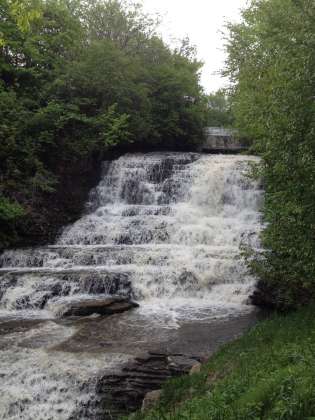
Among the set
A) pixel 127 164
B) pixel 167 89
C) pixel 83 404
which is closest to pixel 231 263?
pixel 83 404

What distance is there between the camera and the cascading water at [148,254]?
15406mm

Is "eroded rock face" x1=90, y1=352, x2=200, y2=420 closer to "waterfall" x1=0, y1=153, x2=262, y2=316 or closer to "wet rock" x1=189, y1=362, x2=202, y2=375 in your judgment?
"wet rock" x1=189, y1=362, x2=202, y2=375

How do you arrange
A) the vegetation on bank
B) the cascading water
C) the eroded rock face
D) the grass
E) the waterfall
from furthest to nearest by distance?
the vegetation on bank, the waterfall, the cascading water, the eroded rock face, the grass

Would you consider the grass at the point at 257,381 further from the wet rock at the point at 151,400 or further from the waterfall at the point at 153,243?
the waterfall at the point at 153,243

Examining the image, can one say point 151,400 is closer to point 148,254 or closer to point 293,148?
point 293,148

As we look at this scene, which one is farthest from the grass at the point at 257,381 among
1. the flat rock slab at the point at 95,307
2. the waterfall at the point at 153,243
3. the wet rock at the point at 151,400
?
the waterfall at the point at 153,243

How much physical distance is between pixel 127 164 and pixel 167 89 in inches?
294

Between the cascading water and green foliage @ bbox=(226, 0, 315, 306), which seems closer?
green foliage @ bbox=(226, 0, 315, 306)

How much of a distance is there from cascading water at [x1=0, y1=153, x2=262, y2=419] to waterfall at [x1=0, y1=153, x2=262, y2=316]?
0.13ft

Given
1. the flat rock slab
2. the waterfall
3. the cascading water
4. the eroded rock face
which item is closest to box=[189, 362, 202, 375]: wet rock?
the eroded rock face

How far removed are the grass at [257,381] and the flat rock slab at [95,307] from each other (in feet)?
17.5

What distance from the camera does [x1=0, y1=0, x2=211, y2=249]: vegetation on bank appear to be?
2369 cm

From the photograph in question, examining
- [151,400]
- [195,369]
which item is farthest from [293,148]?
[151,400]

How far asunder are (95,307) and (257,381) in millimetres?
9141
